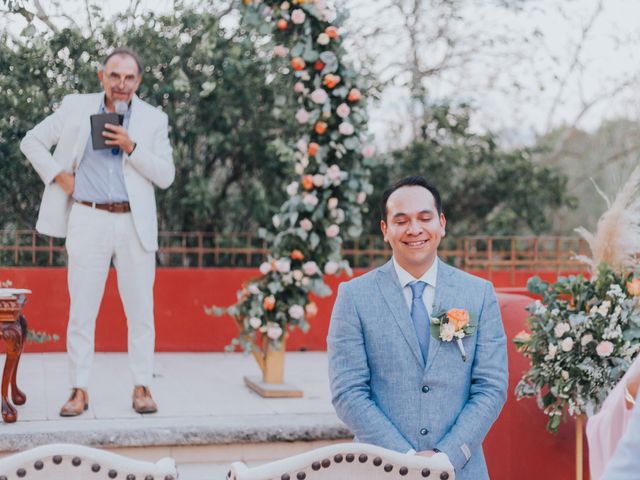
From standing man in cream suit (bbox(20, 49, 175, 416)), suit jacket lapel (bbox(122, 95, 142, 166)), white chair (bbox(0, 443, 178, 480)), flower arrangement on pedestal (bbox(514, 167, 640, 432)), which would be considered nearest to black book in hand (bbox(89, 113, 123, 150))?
standing man in cream suit (bbox(20, 49, 175, 416))

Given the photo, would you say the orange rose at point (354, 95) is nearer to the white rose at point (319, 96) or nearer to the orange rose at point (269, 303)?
the white rose at point (319, 96)

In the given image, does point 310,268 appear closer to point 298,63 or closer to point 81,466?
point 298,63

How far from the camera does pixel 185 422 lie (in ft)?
14.0

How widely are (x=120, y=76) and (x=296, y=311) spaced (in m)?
1.63

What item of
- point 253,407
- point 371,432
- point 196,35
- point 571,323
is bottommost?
point 253,407

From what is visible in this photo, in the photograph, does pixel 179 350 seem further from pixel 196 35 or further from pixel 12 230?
pixel 196 35

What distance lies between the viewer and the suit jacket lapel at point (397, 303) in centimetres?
259

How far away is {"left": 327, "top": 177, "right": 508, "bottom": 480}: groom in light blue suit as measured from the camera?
2566 millimetres

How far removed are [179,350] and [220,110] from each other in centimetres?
191

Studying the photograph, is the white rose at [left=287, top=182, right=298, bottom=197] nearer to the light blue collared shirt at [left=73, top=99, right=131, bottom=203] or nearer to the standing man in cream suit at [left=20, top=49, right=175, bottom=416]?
the standing man in cream suit at [left=20, top=49, right=175, bottom=416]

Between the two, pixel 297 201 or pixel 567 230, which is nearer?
pixel 297 201

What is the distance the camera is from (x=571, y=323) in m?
3.47

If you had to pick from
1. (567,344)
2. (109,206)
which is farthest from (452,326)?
(109,206)

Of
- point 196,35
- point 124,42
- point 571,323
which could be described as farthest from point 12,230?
point 571,323
